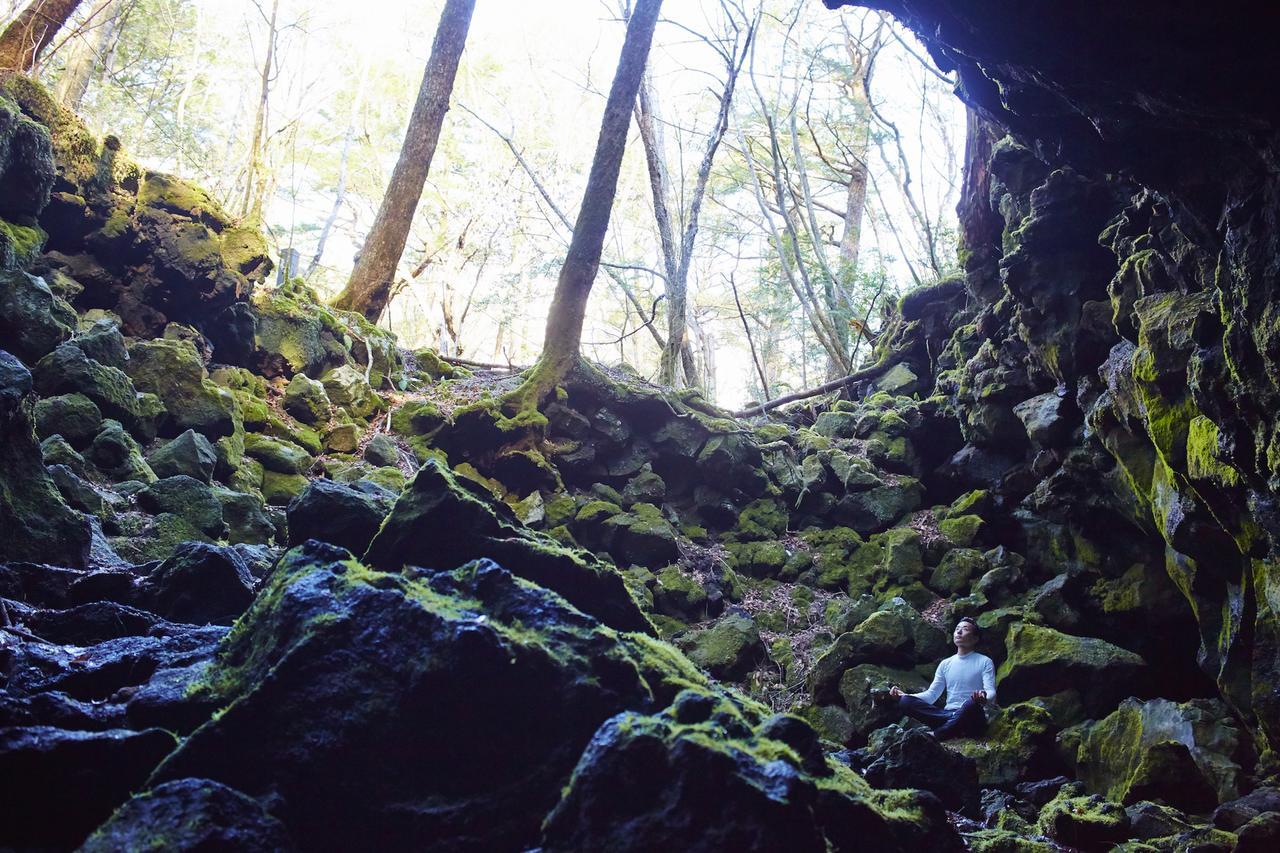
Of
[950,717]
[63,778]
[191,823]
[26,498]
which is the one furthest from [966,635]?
[26,498]

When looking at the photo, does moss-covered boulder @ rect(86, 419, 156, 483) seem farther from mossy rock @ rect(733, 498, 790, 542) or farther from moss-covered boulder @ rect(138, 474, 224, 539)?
mossy rock @ rect(733, 498, 790, 542)

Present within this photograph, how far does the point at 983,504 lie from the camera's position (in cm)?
1046

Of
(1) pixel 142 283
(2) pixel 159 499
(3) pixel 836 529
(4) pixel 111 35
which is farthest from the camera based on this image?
(4) pixel 111 35

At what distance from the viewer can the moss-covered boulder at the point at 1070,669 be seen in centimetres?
734

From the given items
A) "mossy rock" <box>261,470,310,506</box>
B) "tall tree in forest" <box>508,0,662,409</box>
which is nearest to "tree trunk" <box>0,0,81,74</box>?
"mossy rock" <box>261,470,310,506</box>

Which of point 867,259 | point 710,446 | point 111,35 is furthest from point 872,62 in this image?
point 111,35

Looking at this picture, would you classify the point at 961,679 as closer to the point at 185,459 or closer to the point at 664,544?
the point at 664,544

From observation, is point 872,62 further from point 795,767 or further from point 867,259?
point 795,767

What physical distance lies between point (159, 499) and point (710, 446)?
7093mm

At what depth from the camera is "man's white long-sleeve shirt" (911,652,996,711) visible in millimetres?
7637

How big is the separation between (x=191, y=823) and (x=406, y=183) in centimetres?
1156

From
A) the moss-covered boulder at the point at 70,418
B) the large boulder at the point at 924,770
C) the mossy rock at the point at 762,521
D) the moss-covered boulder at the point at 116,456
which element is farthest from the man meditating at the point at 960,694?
the moss-covered boulder at the point at 70,418

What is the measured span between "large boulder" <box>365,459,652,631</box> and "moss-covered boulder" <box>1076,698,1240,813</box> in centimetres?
466

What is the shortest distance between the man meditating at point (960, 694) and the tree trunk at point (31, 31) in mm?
11705
